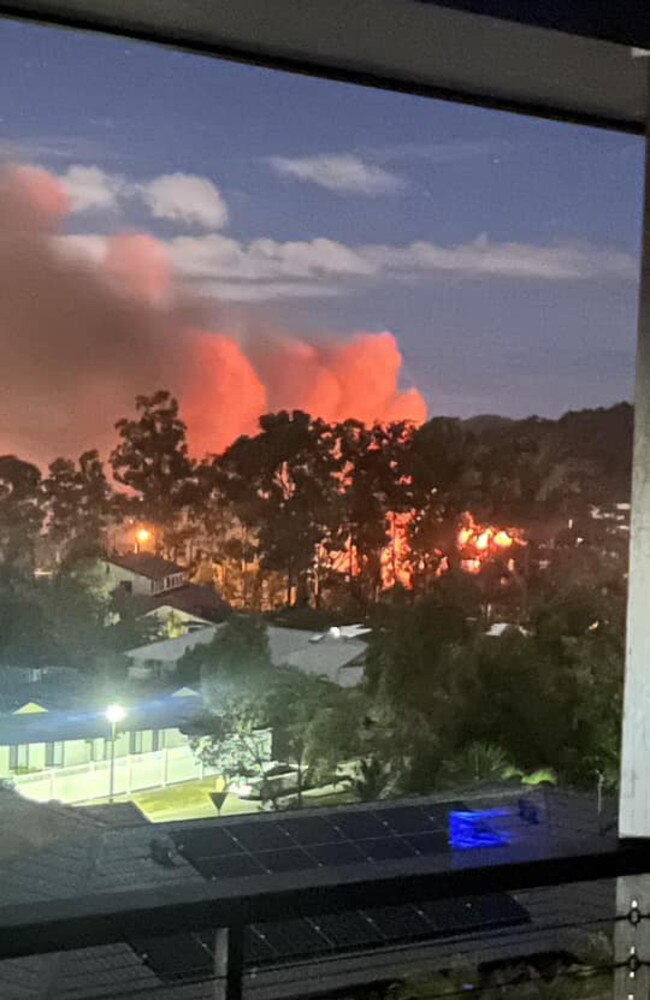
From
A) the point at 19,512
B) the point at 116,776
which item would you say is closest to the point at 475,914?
the point at 116,776

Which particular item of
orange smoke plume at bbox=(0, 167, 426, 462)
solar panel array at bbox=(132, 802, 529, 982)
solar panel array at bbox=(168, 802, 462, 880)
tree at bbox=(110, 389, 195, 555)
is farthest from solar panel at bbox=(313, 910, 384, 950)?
orange smoke plume at bbox=(0, 167, 426, 462)

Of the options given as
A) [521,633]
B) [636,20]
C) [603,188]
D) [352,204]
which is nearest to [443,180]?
[352,204]

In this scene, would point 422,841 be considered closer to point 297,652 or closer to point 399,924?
point 297,652

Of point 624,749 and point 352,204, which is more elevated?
point 352,204

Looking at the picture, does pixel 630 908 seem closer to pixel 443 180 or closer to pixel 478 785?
pixel 478 785

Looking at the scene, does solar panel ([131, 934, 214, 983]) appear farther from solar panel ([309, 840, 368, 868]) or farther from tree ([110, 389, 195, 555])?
tree ([110, 389, 195, 555])

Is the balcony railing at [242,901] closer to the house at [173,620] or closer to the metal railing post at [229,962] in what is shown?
the metal railing post at [229,962]
